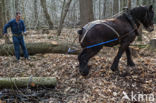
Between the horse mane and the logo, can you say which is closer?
the logo

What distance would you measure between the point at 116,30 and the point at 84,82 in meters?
1.88

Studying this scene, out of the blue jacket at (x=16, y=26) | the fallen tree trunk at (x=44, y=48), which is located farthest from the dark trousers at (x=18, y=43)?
the fallen tree trunk at (x=44, y=48)

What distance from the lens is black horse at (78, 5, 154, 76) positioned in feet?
15.4

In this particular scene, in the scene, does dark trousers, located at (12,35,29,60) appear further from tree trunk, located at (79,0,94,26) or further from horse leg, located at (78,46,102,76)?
horse leg, located at (78,46,102,76)

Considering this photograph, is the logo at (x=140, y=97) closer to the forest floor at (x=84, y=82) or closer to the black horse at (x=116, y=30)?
the forest floor at (x=84, y=82)

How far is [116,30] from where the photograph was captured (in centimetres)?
485

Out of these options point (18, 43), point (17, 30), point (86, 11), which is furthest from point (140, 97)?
point (17, 30)

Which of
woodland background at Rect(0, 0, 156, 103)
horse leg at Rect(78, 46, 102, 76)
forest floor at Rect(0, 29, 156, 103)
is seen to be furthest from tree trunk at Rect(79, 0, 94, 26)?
horse leg at Rect(78, 46, 102, 76)

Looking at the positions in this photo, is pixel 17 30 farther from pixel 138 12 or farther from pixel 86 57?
pixel 138 12

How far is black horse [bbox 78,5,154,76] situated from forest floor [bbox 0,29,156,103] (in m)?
0.45

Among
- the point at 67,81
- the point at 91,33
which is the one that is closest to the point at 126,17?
the point at 91,33

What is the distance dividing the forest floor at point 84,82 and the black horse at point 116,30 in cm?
45

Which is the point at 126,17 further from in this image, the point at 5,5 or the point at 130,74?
the point at 5,5

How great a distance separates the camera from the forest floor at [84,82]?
4188 mm
